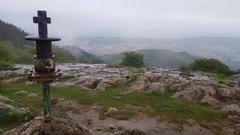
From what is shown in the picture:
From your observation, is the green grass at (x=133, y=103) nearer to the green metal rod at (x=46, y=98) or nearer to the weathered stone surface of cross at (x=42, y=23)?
the green metal rod at (x=46, y=98)

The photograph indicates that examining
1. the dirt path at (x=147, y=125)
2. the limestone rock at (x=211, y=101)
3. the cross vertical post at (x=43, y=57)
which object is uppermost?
the cross vertical post at (x=43, y=57)

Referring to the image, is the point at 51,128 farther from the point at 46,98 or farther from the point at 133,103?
the point at 133,103

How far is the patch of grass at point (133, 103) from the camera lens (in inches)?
1421

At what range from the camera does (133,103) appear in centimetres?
3975

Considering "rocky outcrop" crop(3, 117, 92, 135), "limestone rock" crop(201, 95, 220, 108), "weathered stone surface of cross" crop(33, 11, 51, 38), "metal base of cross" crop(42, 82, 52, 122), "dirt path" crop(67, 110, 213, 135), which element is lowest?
"dirt path" crop(67, 110, 213, 135)

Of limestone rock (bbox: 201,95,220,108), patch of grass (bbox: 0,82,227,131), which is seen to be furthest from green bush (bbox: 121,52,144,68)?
limestone rock (bbox: 201,95,220,108)

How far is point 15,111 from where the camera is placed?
1266 inches

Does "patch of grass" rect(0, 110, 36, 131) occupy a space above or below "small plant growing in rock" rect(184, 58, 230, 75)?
below

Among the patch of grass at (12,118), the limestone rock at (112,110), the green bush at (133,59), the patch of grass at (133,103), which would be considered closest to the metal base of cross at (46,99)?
the patch of grass at (12,118)

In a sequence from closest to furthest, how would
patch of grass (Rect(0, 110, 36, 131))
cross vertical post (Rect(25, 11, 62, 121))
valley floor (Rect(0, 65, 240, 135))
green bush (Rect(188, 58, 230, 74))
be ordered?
cross vertical post (Rect(25, 11, 62, 121)) → patch of grass (Rect(0, 110, 36, 131)) → valley floor (Rect(0, 65, 240, 135)) → green bush (Rect(188, 58, 230, 74))

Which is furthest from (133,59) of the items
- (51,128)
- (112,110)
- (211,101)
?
(51,128)

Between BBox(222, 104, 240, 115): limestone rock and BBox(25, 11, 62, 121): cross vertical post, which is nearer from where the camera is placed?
BBox(25, 11, 62, 121): cross vertical post

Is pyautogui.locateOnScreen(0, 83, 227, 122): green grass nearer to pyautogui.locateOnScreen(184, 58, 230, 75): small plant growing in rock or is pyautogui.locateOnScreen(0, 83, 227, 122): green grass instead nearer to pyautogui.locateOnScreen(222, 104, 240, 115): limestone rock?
pyautogui.locateOnScreen(222, 104, 240, 115): limestone rock

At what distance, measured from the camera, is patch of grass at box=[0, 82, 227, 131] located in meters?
36.1
